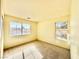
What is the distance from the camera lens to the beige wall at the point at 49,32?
13.6 feet

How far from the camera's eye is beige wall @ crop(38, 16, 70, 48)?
4136 mm

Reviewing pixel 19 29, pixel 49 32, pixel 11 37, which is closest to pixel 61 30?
pixel 49 32

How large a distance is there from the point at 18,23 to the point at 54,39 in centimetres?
271

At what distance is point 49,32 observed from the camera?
505 cm

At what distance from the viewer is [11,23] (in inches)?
156

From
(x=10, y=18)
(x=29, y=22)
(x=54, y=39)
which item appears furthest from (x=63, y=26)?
(x=10, y=18)

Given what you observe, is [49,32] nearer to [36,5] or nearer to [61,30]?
[61,30]

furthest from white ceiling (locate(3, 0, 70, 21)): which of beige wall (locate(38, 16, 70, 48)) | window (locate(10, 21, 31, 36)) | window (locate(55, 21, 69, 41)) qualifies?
beige wall (locate(38, 16, 70, 48))

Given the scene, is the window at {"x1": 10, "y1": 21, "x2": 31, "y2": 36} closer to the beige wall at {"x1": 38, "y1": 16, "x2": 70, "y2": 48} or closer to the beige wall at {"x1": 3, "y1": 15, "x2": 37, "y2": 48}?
the beige wall at {"x1": 3, "y1": 15, "x2": 37, "y2": 48}

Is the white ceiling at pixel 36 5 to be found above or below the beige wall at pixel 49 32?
above

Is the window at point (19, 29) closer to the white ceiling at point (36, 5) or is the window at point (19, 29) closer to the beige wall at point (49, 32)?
the beige wall at point (49, 32)

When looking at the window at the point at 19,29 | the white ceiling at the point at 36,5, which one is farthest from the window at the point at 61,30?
the window at the point at 19,29

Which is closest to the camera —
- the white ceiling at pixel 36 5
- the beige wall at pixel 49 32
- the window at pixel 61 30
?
the white ceiling at pixel 36 5

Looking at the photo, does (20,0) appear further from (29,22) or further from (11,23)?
(29,22)
